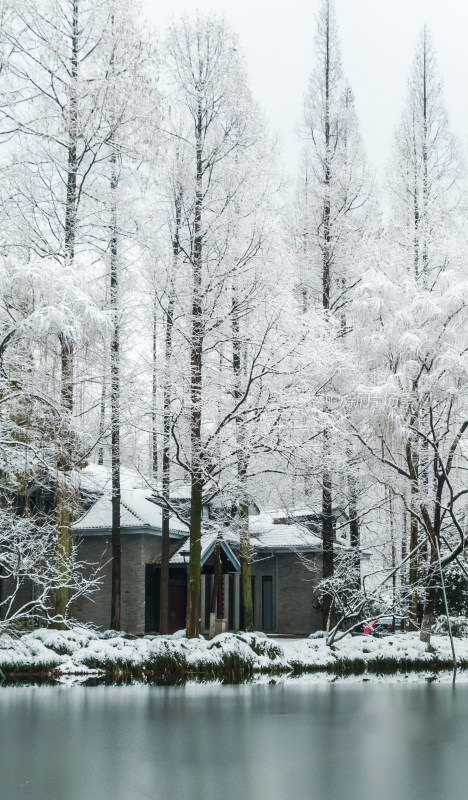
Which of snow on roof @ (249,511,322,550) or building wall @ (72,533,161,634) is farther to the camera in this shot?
snow on roof @ (249,511,322,550)

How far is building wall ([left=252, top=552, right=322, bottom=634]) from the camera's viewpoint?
3250 centimetres

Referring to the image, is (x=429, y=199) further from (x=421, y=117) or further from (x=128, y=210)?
(x=128, y=210)

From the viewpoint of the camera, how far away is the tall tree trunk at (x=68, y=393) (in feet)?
51.4

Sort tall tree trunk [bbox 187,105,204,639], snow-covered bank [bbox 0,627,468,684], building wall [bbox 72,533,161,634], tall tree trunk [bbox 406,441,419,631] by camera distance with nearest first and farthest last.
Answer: snow-covered bank [bbox 0,627,468,684] < tall tree trunk [bbox 187,105,204,639] < tall tree trunk [bbox 406,441,419,631] < building wall [bbox 72,533,161,634]

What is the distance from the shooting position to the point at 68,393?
1639cm

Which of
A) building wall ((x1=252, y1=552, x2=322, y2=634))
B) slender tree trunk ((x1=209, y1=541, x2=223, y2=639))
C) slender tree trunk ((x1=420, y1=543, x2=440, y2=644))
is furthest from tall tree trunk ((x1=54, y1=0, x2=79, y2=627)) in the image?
building wall ((x1=252, y1=552, x2=322, y2=634))

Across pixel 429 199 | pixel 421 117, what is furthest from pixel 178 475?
pixel 421 117

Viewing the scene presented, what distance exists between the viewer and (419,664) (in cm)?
1853

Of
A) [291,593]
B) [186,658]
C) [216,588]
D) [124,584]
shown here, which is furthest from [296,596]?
[186,658]

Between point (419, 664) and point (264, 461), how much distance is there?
20.7 ft

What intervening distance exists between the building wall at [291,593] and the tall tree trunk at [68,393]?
1598cm

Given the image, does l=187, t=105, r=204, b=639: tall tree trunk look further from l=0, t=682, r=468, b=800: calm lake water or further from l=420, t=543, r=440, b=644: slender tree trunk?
l=420, t=543, r=440, b=644: slender tree trunk

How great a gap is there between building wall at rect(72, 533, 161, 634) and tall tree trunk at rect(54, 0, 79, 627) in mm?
10129

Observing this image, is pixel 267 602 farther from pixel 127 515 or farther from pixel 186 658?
pixel 186 658
